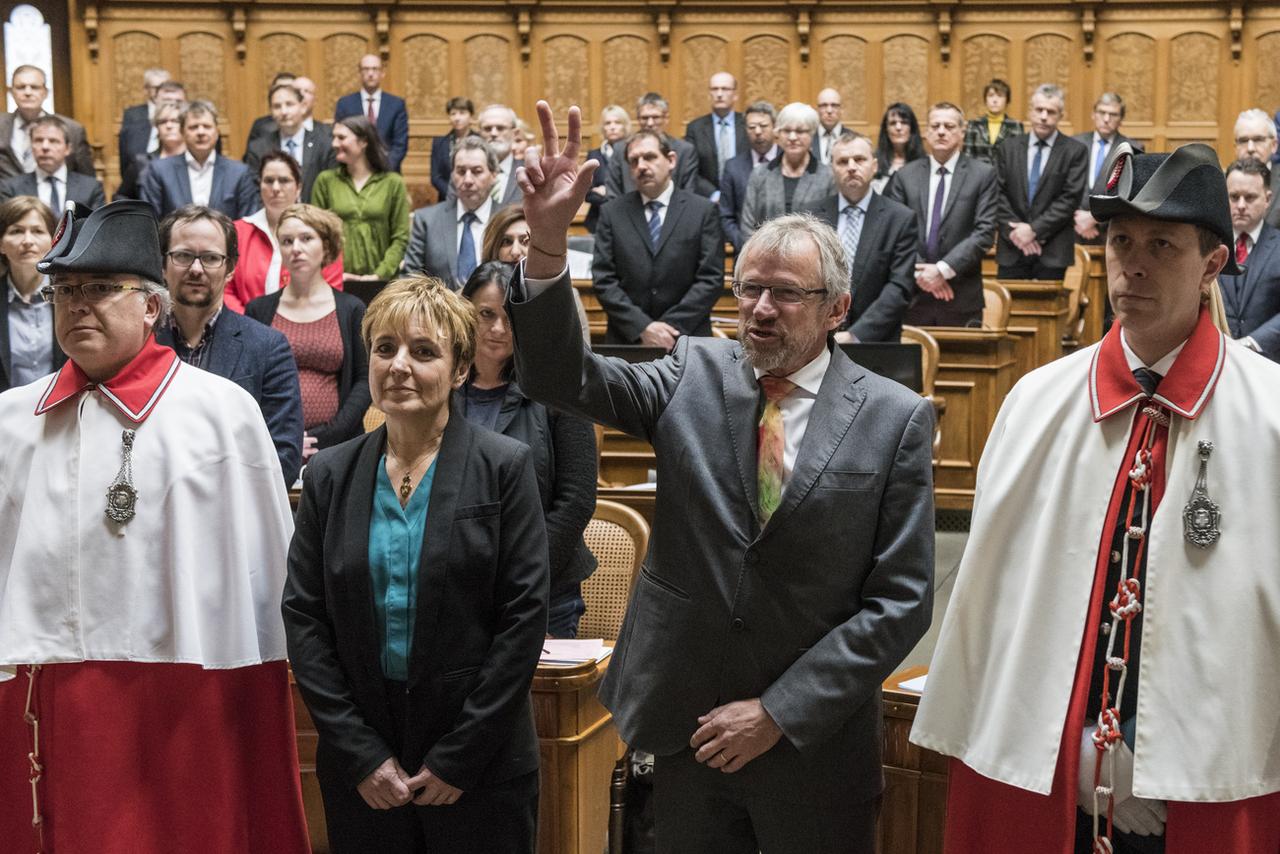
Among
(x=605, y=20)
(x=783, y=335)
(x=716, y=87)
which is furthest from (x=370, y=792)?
(x=605, y=20)

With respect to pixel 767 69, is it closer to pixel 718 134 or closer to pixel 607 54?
pixel 607 54

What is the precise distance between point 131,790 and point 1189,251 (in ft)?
6.55

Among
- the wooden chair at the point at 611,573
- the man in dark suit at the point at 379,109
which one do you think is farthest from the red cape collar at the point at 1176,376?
the man in dark suit at the point at 379,109

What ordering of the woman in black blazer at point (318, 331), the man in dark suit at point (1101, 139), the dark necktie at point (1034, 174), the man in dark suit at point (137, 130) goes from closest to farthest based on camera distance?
the woman in black blazer at point (318, 331)
the dark necktie at point (1034, 174)
the man in dark suit at point (1101, 139)
the man in dark suit at point (137, 130)

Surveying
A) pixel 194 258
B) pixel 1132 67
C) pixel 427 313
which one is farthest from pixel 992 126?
pixel 427 313

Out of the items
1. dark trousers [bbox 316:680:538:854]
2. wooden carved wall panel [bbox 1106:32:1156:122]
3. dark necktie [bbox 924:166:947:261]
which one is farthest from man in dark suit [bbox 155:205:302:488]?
wooden carved wall panel [bbox 1106:32:1156:122]

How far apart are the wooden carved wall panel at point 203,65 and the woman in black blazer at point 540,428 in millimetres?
9872

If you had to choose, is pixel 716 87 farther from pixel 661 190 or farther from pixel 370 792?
pixel 370 792

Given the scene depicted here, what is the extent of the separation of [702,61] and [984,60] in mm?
2370

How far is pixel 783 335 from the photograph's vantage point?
92.6 inches

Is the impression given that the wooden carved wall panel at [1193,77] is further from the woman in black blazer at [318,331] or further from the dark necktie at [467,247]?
the woman in black blazer at [318,331]

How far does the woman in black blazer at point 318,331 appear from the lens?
14.7 ft

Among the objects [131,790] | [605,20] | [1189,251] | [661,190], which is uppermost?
[605,20]

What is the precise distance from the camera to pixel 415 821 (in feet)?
8.43
